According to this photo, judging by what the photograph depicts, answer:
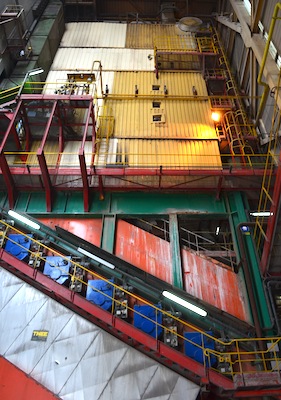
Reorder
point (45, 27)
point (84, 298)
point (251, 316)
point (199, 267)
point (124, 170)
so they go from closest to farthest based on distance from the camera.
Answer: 1. point (84, 298)
2. point (251, 316)
3. point (199, 267)
4. point (124, 170)
5. point (45, 27)

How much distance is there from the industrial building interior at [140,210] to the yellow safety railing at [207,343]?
0.05 m

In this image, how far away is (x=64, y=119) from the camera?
16625 millimetres

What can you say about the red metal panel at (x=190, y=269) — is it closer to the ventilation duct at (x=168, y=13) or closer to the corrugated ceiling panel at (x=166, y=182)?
the corrugated ceiling panel at (x=166, y=182)

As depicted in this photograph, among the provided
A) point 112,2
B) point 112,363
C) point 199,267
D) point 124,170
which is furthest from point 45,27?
point 112,363

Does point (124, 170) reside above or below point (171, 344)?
above

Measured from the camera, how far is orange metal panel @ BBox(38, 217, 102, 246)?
1408 centimetres

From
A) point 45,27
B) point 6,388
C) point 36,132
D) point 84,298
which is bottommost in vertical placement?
point 6,388

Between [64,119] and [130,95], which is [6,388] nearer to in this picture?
[64,119]

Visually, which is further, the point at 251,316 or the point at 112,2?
the point at 112,2

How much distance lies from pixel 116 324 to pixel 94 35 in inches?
820

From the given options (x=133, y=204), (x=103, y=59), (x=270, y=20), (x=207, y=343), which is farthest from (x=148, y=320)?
(x=103, y=59)

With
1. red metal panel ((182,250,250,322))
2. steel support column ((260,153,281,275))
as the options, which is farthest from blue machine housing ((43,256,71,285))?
steel support column ((260,153,281,275))

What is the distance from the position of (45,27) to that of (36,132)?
982 cm

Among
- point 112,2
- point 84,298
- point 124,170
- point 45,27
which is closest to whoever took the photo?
point 84,298
